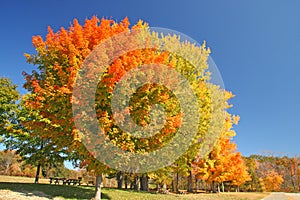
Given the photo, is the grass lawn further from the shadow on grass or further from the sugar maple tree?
the sugar maple tree

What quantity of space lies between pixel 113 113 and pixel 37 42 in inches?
234

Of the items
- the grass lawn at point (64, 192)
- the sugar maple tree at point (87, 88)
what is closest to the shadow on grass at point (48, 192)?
the grass lawn at point (64, 192)

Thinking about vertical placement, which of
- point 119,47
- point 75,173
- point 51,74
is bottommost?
point 75,173

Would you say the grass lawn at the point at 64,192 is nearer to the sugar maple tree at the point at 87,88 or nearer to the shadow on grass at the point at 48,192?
the shadow on grass at the point at 48,192

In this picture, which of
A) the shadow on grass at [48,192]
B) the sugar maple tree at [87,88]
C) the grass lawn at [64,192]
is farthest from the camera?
the grass lawn at [64,192]

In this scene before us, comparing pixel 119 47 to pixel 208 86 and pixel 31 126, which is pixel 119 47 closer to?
pixel 31 126

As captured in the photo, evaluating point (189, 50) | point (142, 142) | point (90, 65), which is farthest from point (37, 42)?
point (189, 50)

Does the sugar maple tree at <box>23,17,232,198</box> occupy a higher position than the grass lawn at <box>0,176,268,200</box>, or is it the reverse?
the sugar maple tree at <box>23,17,232,198</box>

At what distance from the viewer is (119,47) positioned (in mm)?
11586

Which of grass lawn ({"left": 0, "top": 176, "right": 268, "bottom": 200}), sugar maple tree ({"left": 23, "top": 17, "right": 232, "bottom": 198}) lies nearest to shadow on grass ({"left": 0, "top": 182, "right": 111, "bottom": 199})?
grass lawn ({"left": 0, "top": 176, "right": 268, "bottom": 200})

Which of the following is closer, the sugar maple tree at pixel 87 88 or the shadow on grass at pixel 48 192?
the sugar maple tree at pixel 87 88

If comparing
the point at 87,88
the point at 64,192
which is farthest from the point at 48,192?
the point at 87,88

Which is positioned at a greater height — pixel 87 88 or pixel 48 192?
pixel 87 88

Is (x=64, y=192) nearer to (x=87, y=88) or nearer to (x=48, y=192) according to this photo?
(x=48, y=192)
